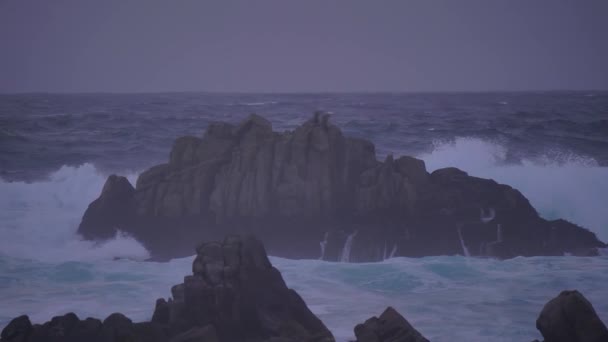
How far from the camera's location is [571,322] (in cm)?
1123

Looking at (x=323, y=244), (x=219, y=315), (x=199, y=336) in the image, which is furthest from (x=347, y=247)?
(x=199, y=336)

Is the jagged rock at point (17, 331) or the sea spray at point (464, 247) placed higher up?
the jagged rock at point (17, 331)

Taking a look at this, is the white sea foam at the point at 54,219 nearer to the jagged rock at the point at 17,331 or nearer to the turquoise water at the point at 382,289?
the turquoise water at the point at 382,289

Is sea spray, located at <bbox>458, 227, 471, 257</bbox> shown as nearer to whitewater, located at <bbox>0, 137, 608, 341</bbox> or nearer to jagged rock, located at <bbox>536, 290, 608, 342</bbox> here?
whitewater, located at <bbox>0, 137, 608, 341</bbox>

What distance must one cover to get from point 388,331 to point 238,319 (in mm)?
3026

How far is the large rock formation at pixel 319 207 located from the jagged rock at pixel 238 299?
26.1 feet

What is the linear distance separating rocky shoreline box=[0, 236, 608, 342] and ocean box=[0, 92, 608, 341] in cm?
184

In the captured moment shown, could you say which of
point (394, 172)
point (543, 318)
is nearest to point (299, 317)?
point (543, 318)

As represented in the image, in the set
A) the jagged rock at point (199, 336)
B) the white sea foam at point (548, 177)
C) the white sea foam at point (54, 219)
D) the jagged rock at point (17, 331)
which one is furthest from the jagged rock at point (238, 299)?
the white sea foam at point (548, 177)

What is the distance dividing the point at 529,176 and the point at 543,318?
809 inches

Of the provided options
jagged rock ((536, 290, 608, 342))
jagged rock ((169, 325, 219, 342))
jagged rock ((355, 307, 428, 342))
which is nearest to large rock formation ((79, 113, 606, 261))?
jagged rock ((355, 307, 428, 342))

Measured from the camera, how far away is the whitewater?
51.4ft

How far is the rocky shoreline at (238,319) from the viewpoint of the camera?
11336mm

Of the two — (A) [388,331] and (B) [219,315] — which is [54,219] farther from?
(A) [388,331]
